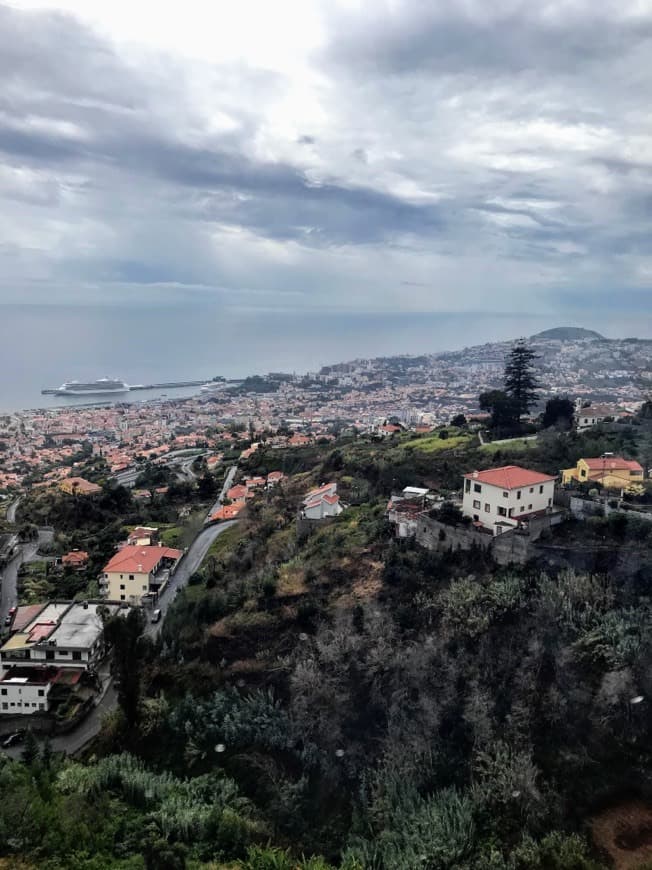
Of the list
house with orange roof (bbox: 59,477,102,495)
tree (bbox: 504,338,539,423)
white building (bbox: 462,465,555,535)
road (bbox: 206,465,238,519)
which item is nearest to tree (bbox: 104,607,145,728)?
white building (bbox: 462,465,555,535)

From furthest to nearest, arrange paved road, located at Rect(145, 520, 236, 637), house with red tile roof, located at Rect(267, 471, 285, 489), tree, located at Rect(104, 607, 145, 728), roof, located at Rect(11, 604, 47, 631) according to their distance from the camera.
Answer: house with red tile roof, located at Rect(267, 471, 285, 489) < paved road, located at Rect(145, 520, 236, 637) < roof, located at Rect(11, 604, 47, 631) < tree, located at Rect(104, 607, 145, 728)

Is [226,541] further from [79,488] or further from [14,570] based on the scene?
[79,488]

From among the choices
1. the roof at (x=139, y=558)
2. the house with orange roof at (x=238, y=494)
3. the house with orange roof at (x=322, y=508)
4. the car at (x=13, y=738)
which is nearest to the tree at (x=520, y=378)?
the house with orange roof at (x=322, y=508)

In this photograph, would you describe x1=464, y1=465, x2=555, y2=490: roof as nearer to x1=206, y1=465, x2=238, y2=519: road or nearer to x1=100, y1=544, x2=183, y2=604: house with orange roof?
x1=100, y1=544, x2=183, y2=604: house with orange roof

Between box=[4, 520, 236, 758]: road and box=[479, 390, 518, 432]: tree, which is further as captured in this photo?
box=[479, 390, 518, 432]: tree

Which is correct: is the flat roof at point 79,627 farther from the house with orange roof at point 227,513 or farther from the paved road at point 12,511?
the paved road at point 12,511

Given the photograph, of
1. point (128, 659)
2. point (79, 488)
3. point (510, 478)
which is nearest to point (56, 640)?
point (128, 659)

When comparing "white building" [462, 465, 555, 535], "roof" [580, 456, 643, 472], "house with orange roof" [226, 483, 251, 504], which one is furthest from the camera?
"house with orange roof" [226, 483, 251, 504]
